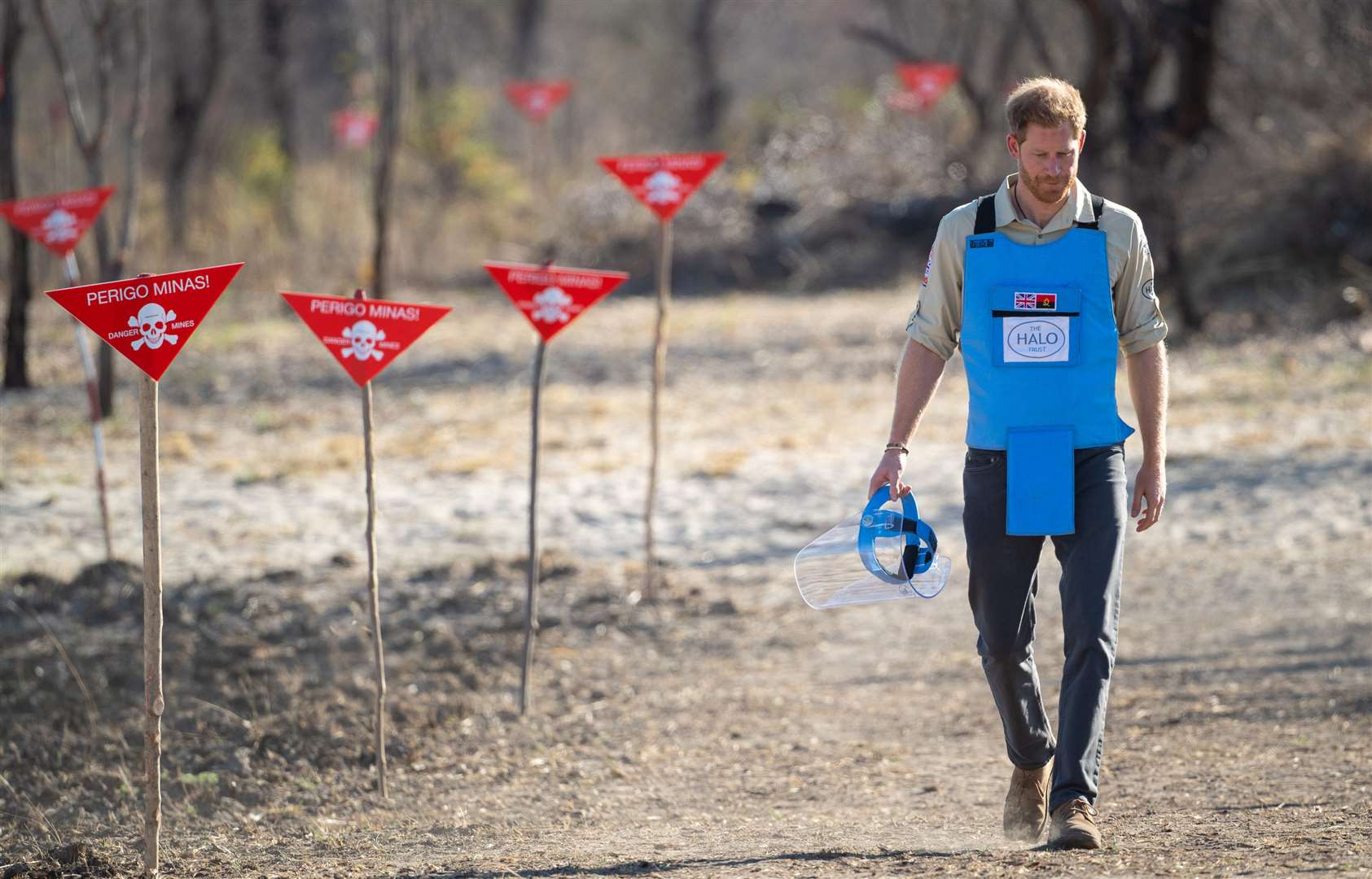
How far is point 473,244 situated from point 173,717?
49.1ft

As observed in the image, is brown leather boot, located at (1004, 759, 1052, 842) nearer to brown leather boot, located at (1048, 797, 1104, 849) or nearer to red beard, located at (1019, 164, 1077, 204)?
brown leather boot, located at (1048, 797, 1104, 849)

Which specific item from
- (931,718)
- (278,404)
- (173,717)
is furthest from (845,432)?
(173,717)

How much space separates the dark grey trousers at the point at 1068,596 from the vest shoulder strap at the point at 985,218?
1.66 feet

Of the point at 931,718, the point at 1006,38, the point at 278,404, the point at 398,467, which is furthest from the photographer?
the point at 1006,38

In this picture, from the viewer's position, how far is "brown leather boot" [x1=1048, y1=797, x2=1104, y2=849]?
3.61 meters

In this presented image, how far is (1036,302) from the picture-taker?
3.52m

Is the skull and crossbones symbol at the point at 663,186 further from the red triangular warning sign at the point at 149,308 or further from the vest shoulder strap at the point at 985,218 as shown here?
the vest shoulder strap at the point at 985,218

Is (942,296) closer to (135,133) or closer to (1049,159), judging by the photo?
(1049,159)

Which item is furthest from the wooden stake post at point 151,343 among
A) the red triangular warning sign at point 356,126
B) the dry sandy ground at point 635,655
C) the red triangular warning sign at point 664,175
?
the red triangular warning sign at point 356,126

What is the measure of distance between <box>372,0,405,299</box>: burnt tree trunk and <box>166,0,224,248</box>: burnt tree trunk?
302 cm

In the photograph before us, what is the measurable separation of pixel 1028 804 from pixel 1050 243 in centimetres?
136

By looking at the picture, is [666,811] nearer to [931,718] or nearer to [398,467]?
[931,718]

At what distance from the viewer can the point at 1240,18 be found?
768 inches

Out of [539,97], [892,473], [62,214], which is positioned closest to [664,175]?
[62,214]
